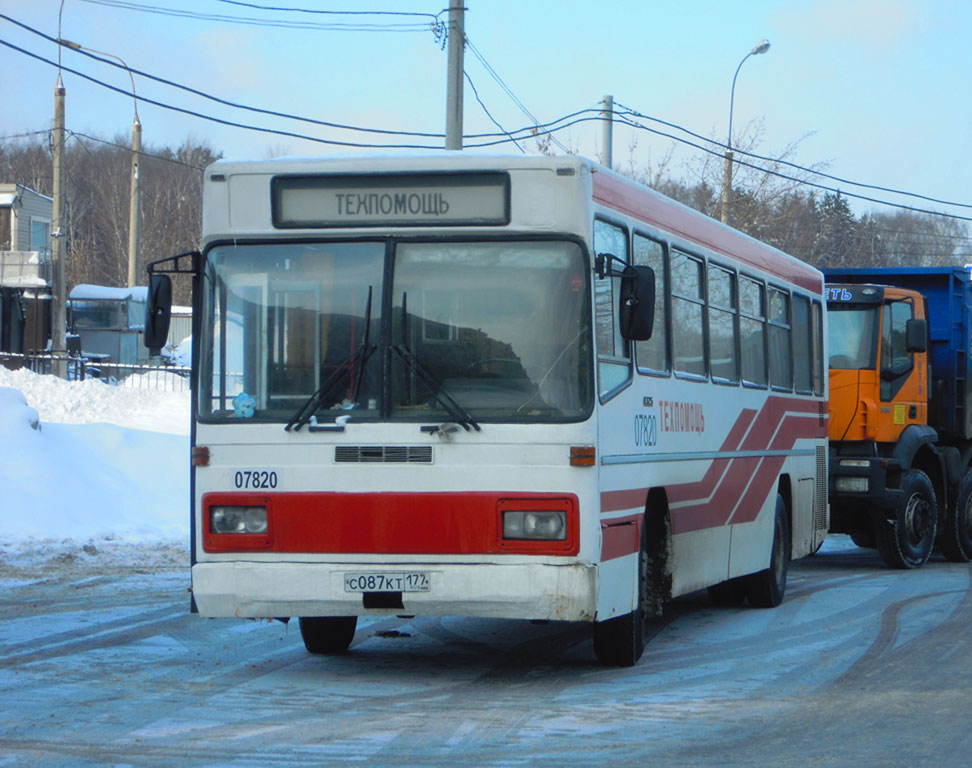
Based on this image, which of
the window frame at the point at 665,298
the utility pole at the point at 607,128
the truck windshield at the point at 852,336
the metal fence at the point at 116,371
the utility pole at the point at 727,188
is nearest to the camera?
the window frame at the point at 665,298

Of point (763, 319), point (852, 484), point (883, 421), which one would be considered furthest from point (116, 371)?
point (763, 319)

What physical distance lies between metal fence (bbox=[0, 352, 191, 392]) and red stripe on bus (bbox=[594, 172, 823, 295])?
25.1m

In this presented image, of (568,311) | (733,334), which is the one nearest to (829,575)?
(733,334)

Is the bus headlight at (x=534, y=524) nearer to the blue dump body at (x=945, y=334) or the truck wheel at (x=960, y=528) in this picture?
the blue dump body at (x=945, y=334)

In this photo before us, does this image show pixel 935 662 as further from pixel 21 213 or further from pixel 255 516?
pixel 21 213

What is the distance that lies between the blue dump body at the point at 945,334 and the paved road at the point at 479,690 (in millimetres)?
4893

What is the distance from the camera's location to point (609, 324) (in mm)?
8602

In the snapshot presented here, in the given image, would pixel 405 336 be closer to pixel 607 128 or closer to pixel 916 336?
pixel 916 336

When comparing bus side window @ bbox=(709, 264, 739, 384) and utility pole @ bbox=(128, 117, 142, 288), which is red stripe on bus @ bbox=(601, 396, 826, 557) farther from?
utility pole @ bbox=(128, 117, 142, 288)

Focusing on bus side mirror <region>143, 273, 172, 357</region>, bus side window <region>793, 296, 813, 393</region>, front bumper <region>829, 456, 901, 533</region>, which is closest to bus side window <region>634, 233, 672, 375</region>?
bus side mirror <region>143, 273, 172, 357</region>

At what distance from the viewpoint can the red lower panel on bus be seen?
26.8 ft

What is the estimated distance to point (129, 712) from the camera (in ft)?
25.1

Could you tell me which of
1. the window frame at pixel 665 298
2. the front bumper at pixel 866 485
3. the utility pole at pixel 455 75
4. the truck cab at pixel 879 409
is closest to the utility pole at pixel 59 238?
the utility pole at pixel 455 75

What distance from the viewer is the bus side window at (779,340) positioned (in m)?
12.8
